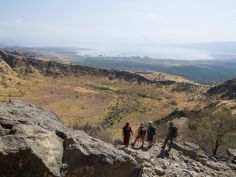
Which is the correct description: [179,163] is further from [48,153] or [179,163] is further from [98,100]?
[98,100]

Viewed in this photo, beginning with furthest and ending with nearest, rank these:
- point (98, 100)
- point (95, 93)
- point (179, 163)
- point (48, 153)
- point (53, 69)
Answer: point (53, 69), point (95, 93), point (98, 100), point (179, 163), point (48, 153)

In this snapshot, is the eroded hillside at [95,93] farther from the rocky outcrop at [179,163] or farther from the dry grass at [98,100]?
the rocky outcrop at [179,163]

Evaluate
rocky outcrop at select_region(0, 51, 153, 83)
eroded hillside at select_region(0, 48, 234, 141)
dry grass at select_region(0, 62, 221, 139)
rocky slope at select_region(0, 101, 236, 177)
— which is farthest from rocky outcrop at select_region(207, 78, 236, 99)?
rocky slope at select_region(0, 101, 236, 177)

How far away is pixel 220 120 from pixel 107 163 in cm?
2298

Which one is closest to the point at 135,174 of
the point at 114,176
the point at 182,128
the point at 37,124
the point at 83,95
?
the point at 114,176

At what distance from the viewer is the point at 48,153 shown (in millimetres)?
11383

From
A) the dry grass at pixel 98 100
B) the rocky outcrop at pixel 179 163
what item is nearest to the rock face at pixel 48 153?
the rocky outcrop at pixel 179 163

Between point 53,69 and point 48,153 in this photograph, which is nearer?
point 48,153

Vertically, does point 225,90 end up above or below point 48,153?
below

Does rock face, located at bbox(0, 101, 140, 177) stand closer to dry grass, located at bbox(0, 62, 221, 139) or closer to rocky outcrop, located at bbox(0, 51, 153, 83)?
dry grass, located at bbox(0, 62, 221, 139)

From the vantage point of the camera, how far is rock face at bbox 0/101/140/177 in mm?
10703

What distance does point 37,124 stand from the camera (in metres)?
12.9

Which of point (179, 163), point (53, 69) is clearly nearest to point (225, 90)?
point (53, 69)

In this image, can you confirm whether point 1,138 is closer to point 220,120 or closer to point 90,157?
point 90,157
